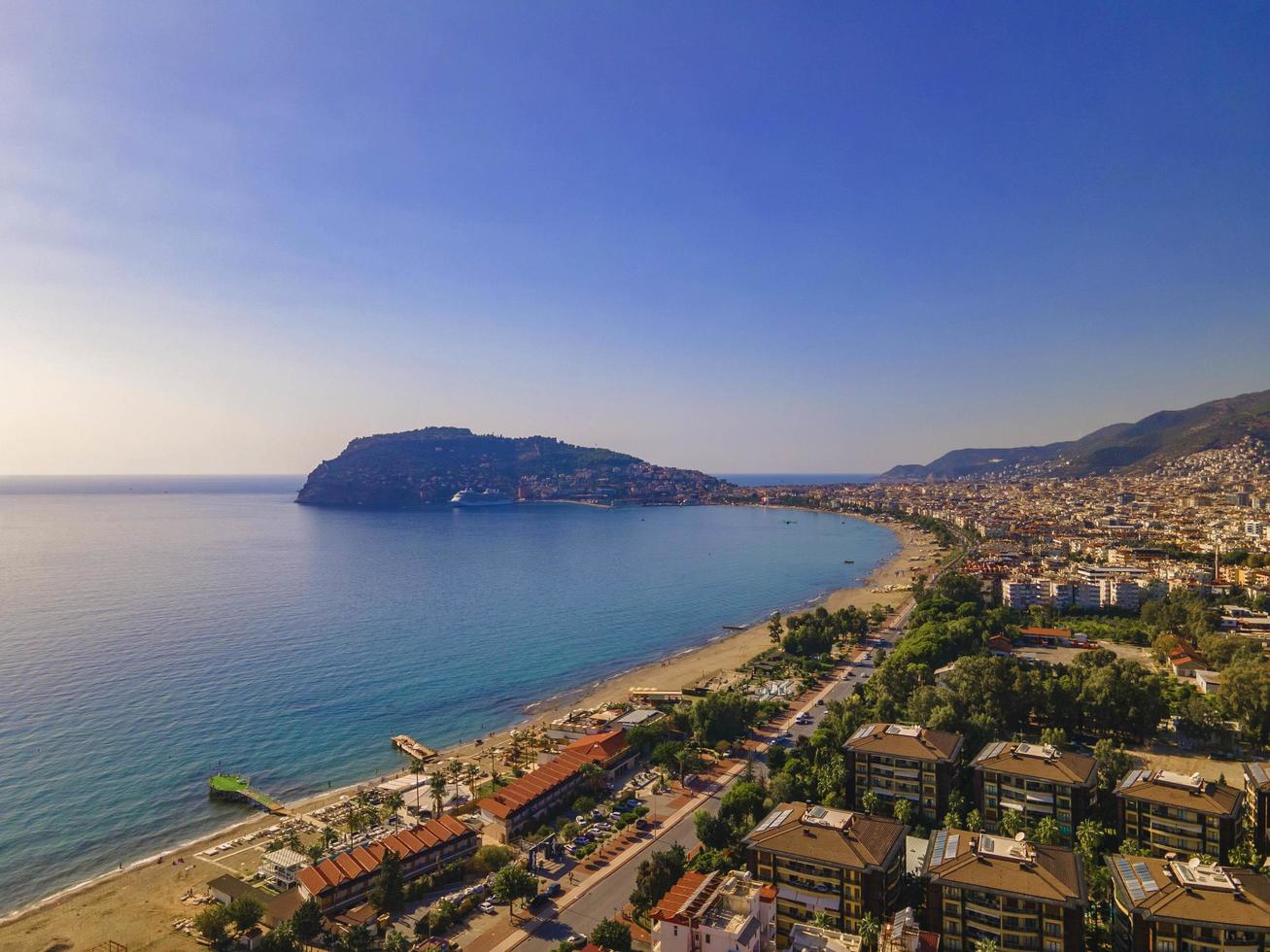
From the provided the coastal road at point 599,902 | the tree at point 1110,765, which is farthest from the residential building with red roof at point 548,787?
the tree at point 1110,765

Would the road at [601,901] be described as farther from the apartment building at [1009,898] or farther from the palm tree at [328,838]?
the palm tree at [328,838]

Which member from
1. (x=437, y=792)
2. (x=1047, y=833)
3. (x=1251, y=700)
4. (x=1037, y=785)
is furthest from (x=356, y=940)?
(x=1251, y=700)

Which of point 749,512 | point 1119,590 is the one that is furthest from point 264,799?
point 749,512

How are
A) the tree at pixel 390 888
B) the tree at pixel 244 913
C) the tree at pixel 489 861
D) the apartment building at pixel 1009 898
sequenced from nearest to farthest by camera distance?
1. the apartment building at pixel 1009 898
2. the tree at pixel 244 913
3. the tree at pixel 390 888
4. the tree at pixel 489 861

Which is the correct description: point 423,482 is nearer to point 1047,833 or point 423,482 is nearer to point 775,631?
point 775,631

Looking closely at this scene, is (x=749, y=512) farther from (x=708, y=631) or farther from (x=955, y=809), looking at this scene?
(x=955, y=809)

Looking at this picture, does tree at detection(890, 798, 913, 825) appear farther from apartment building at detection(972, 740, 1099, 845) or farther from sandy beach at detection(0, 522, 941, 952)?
sandy beach at detection(0, 522, 941, 952)
